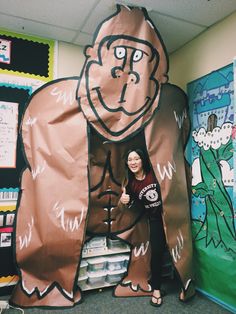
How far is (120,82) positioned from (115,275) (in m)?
1.41

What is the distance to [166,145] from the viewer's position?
5.92 feet

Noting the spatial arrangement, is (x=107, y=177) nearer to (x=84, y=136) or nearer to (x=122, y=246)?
(x=84, y=136)

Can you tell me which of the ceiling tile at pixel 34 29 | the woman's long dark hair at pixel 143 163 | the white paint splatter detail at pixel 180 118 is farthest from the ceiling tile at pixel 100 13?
the woman's long dark hair at pixel 143 163

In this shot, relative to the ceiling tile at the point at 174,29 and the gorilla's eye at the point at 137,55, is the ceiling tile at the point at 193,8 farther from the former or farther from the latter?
the gorilla's eye at the point at 137,55

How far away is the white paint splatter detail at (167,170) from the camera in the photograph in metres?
1.76

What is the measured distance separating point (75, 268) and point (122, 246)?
1.47 feet

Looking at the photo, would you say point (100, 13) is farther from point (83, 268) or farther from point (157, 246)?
point (83, 268)

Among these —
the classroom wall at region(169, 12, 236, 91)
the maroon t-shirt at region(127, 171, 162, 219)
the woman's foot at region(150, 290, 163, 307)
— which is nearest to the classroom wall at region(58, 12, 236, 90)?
the classroom wall at region(169, 12, 236, 91)

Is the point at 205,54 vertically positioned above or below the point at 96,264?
above

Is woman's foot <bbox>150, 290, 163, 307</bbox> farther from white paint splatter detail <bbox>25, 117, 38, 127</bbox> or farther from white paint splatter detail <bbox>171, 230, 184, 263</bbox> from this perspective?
white paint splatter detail <bbox>25, 117, 38, 127</bbox>

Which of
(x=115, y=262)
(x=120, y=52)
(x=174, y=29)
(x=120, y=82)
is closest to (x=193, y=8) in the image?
(x=174, y=29)

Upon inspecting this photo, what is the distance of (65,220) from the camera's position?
167cm

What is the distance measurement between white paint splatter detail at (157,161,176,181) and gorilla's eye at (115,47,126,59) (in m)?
0.76

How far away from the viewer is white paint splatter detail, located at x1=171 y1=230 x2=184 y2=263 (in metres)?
1.76
